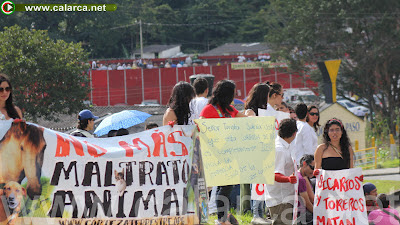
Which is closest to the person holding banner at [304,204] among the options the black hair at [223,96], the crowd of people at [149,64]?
the black hair at [223,96]

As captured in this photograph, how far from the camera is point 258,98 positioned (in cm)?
879

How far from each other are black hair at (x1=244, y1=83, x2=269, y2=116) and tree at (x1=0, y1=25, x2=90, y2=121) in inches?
958

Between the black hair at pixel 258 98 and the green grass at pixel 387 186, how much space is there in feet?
20.3

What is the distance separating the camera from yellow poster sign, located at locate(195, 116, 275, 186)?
7.08 metres

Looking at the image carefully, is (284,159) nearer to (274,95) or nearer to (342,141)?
(342,141)

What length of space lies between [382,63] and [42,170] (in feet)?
112

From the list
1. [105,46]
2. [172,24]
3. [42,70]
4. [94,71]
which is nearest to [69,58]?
[42,70]

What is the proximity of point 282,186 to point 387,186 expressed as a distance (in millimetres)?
8343

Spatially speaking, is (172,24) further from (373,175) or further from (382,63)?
(373,175)

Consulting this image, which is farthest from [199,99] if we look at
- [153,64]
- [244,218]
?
[153,64]

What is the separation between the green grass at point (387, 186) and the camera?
46.3 feet

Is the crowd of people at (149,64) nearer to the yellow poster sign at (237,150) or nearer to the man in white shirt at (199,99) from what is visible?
the man in white shirt at (199,99)

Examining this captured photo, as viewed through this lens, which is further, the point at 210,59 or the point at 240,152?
the point at 210,59

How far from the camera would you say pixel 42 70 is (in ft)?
107
